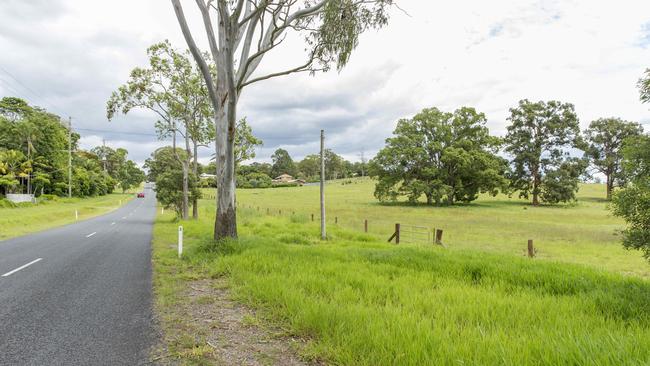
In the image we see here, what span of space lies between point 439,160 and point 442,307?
49079 mm

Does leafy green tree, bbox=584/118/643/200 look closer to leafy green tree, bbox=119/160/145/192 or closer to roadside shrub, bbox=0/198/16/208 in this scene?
roadside shrub, bbox=0/198/16/208

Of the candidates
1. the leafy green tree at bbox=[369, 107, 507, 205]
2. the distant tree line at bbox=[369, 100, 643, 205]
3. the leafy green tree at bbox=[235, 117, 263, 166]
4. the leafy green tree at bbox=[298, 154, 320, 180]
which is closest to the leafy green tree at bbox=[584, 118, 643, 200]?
the distant tree line at bbox=[369, 100, 643, 205]

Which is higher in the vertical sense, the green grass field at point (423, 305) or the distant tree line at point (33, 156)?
the distant tree line at point (33, 156)

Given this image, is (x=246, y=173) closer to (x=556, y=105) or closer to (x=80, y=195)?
(x=80, y=195)

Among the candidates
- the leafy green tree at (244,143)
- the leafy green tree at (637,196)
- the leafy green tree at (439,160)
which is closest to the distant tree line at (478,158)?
the leafy green tree at (439,160)

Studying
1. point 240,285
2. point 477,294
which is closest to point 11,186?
point 240,285

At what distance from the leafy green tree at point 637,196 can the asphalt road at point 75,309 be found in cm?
926

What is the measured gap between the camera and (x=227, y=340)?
4.44 metres

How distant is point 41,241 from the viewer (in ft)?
47.4

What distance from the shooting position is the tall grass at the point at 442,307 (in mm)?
3469

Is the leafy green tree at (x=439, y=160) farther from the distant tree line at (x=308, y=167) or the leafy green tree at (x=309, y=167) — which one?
the leafy green tree at (x=309, y=167)

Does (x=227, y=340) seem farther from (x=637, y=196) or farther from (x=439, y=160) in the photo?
(x=439, y=160)

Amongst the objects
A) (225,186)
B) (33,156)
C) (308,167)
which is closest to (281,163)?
(308,167)

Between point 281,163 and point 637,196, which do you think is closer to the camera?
point 637,196
